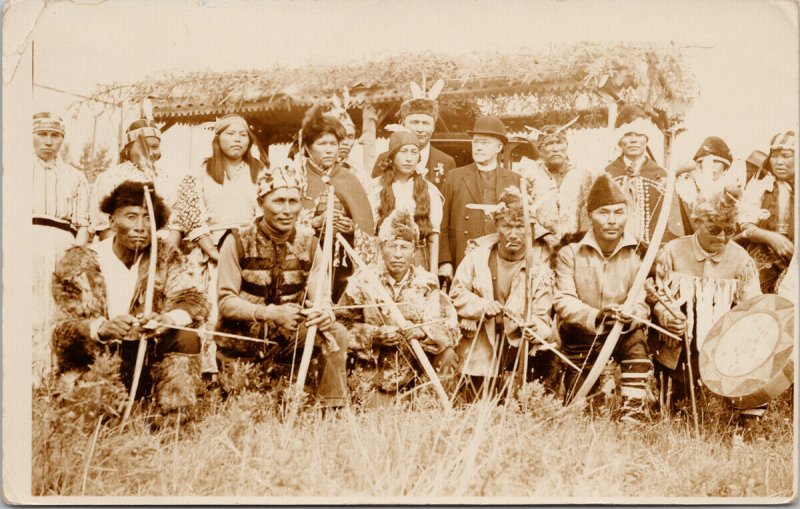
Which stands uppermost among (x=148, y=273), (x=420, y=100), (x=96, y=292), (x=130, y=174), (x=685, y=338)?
(x=420, y=100)

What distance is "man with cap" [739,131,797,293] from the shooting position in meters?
4.96

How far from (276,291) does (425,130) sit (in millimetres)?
1163

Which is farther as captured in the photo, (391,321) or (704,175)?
(704,175)

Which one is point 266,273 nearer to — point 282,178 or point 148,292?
point 282,178

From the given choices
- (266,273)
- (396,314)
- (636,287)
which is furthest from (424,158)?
(636,287)

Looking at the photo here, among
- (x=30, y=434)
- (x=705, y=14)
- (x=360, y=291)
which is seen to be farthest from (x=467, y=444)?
(x=705, y=14)

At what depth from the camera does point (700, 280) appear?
16.2 feet

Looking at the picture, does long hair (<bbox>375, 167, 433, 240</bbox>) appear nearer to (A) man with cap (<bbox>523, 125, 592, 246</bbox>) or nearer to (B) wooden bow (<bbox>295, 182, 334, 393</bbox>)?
(B) wooden bow (<bbox>295, 182, 334, 393</bbox>)

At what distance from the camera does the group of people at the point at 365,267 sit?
476cm

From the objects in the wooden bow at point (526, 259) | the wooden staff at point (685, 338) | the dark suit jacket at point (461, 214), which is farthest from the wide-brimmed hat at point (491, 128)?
the wooden staff at point (685, 338)

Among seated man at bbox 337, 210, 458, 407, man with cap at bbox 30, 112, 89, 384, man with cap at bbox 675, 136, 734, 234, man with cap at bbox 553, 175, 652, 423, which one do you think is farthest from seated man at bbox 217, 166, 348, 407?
man with cap at bbox 675, 136, 734, 234

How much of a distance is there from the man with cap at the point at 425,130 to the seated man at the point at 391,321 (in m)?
0.26

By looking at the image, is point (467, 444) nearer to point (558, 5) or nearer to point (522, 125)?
point (522, 125)

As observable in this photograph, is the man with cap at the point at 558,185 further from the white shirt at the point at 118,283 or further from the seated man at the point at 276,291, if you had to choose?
the white shirt at the point at 118,283
